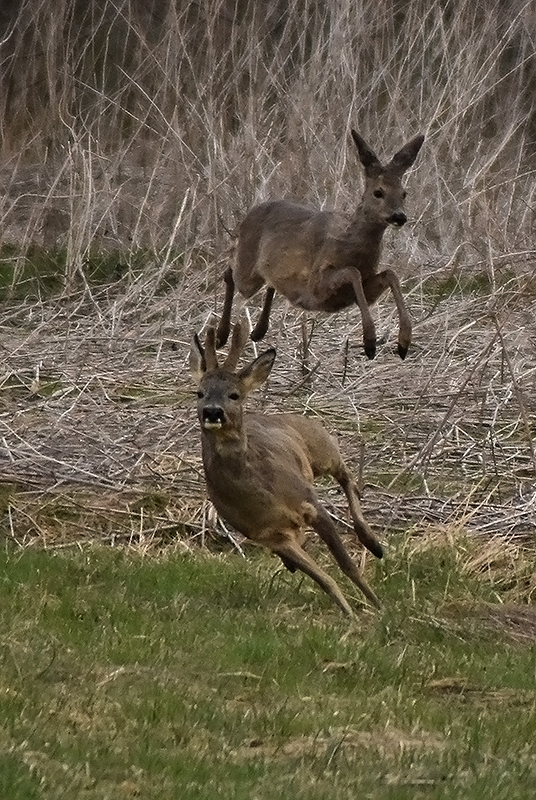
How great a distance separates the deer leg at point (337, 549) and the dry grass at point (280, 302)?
1.44 metres

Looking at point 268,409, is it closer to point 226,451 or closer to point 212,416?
point 226,451

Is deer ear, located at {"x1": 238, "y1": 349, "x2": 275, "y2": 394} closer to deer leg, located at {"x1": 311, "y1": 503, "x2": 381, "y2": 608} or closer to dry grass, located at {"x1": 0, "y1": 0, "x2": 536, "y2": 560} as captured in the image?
deer leg, located at {"x1": 311, "y1": 503, "x2": 381, "y2": 608}

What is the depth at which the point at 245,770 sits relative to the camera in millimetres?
4566

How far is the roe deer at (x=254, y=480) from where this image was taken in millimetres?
6871

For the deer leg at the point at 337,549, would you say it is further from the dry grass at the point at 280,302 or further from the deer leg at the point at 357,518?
the dry grass at the point at 280,302

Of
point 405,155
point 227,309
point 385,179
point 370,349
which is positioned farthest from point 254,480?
point 227,309

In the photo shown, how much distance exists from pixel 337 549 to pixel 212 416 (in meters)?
0.82

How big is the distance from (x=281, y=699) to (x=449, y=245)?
8.37 meters

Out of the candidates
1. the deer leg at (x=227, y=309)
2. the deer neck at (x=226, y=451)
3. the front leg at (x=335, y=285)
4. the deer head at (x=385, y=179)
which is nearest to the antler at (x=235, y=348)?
the deer neck at (x=226, y=451)

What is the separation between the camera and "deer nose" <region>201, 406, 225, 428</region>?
6621mm

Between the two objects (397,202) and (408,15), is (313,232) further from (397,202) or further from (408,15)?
(408,15)

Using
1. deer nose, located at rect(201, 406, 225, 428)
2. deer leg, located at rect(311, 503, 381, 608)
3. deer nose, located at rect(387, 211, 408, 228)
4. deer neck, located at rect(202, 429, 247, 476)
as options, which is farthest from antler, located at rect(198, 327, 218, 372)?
deer nose, located at rect(387, 211, 408, 228)

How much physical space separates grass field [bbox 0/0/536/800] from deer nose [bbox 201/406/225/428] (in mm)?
731

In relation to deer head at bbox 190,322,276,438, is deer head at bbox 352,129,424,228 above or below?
above
